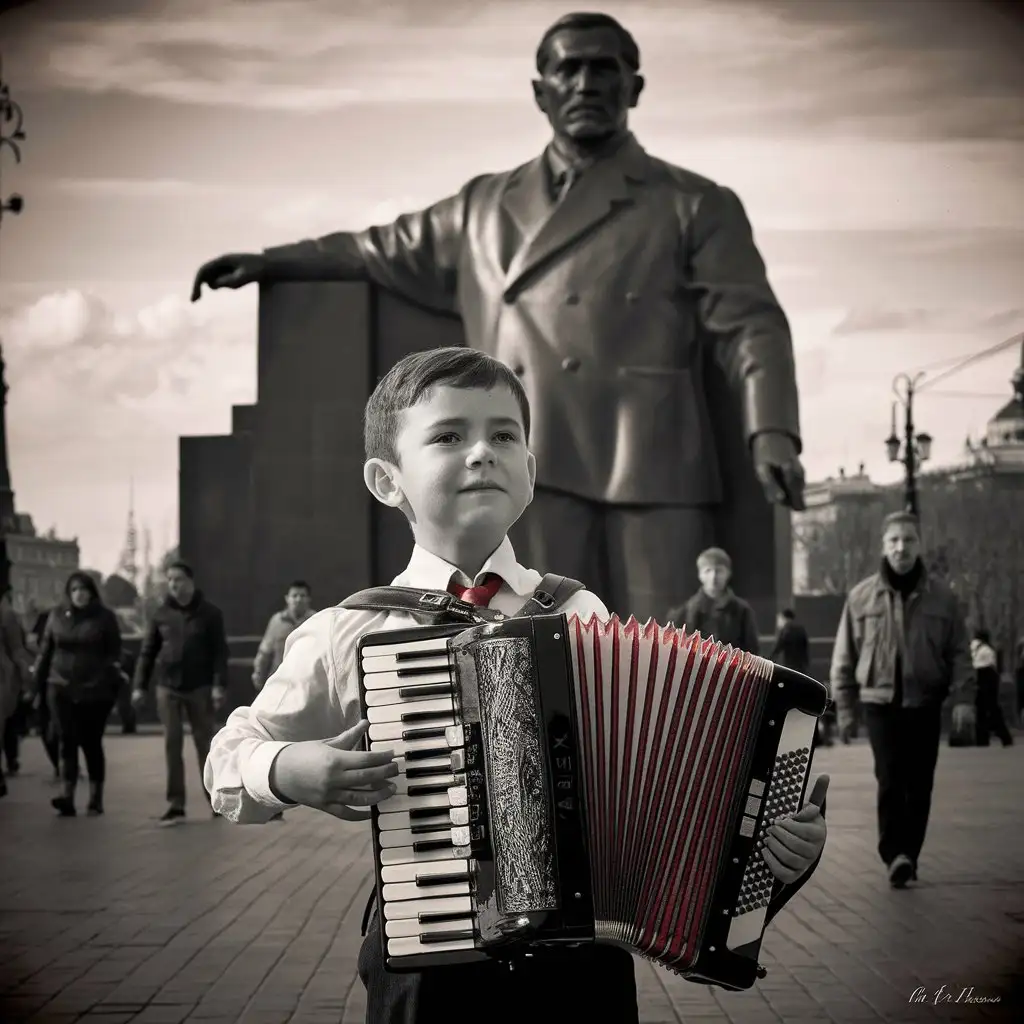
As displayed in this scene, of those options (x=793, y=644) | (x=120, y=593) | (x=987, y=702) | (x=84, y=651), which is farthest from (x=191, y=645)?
(x=120, y=593)

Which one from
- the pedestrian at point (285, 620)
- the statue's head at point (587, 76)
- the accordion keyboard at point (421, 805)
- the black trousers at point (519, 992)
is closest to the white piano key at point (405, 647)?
the accordion keyboard at point (421, 805)

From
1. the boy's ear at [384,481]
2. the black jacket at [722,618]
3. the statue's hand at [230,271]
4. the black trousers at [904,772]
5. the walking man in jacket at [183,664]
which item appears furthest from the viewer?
the walking man in jacket at [183,664]

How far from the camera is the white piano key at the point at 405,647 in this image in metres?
2.31

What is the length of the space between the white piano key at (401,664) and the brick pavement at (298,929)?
2.98 m

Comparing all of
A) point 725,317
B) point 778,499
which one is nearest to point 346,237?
point 725,317

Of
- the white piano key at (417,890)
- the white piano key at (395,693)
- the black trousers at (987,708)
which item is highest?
the white piano key at (395,693)

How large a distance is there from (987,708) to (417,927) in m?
15.7

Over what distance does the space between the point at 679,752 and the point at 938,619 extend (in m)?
5.41

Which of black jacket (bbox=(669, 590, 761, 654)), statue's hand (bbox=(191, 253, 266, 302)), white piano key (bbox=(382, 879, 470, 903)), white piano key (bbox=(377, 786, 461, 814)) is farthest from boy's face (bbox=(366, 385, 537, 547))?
statue's hand (bbox=(191, 253, 266, 302))

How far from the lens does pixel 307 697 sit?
2.56 m

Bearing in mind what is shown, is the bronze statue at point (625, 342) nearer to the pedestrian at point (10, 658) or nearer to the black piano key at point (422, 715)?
the pedestrian at point (10, 658)

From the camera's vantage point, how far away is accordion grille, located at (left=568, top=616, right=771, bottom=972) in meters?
2.43

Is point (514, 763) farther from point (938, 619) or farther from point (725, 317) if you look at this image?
point (725, 317)

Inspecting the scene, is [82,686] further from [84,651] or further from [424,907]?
[424,907]
